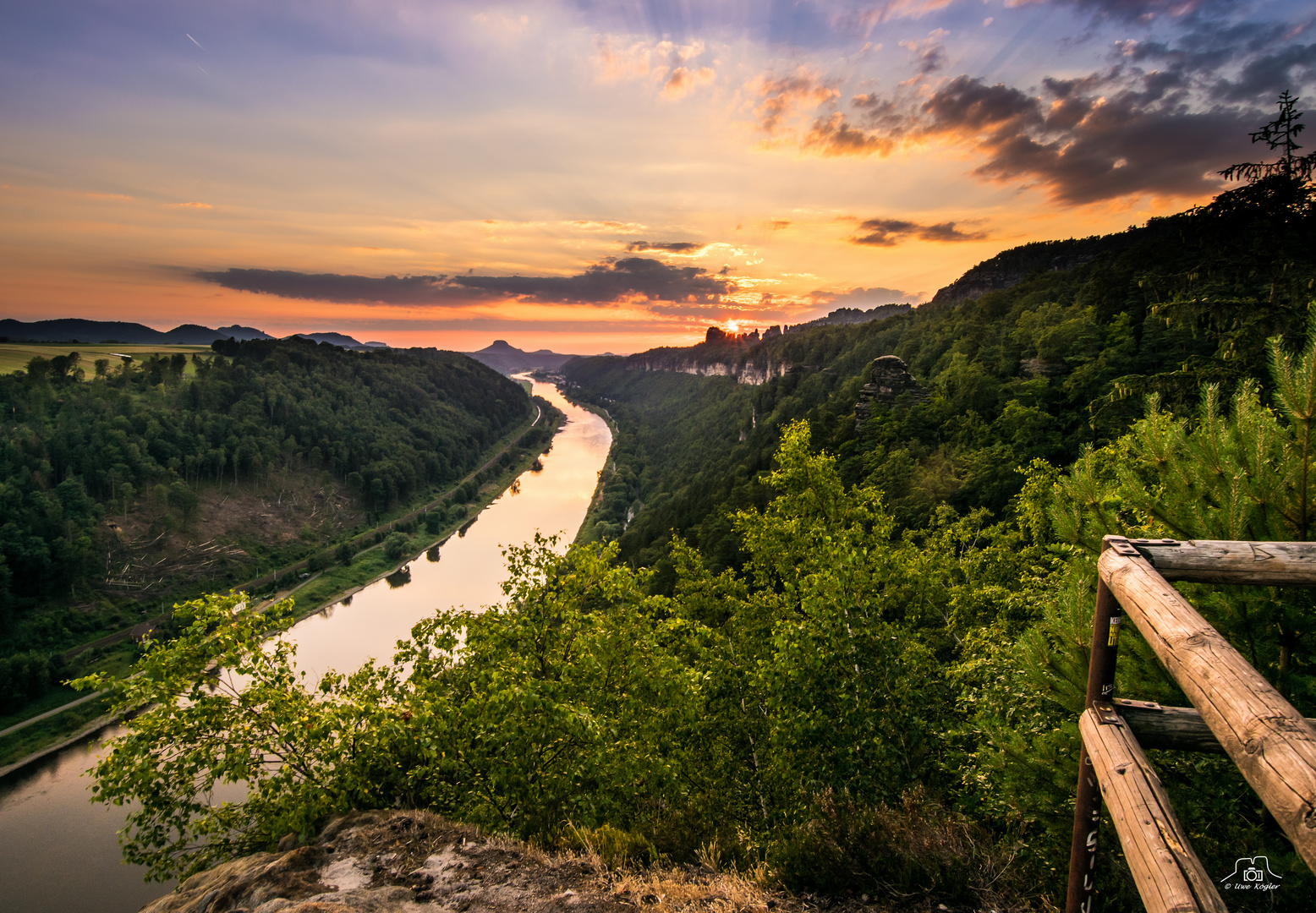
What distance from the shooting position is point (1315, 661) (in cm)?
380

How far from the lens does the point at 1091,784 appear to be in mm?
2785

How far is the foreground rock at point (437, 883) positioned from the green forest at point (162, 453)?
5273 cm

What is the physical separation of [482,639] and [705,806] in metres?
4.75

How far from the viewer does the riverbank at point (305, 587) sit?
36.4 meters

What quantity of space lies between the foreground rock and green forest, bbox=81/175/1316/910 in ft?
1.62

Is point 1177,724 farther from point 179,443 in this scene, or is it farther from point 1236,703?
point 179,443

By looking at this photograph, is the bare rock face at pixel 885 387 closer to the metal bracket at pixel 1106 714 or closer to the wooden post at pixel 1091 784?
the wooden post at pixel 1091 784

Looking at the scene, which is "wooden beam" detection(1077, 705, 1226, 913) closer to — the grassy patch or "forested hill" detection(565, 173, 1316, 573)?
"forested hill" detection(565, 173, 1316, 573)

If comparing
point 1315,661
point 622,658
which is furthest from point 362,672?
point 1315,661

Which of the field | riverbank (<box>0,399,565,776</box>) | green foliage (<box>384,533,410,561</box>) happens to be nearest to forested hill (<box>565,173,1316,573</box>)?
green foliage (<box>384,533,410,561</box>)

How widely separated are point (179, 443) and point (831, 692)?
4016 inches

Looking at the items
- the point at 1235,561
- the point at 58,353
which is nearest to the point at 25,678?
the point at 1235,561

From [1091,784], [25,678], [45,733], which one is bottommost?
[45,733]

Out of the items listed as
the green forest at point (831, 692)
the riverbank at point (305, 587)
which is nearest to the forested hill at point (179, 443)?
the riverbank at point (305, 587)
